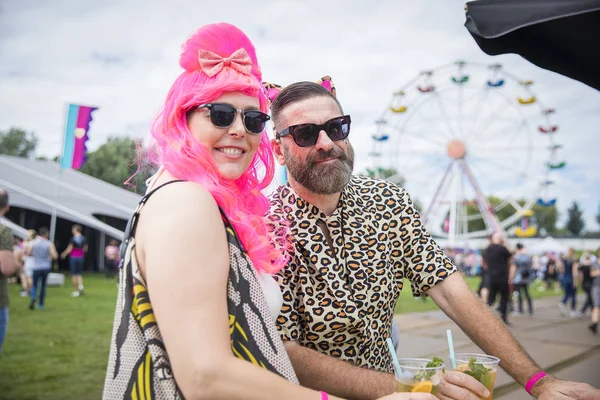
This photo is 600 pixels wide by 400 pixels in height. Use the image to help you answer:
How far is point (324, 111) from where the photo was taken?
6.21 ft

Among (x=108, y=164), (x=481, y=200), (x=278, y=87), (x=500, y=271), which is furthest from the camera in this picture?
(x=108, y=164)

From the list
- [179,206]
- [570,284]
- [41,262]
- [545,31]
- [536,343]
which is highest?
[545,31]

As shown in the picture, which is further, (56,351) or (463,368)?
(56,351)

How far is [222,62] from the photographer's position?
1285 millimetres

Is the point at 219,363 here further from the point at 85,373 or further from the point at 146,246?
the point at 85,373

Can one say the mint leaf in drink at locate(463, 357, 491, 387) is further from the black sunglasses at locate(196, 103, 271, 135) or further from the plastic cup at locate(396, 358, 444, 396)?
the black sunglasses at locate(196, 103, 271, 135)

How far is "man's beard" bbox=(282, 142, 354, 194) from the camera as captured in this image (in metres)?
1.80

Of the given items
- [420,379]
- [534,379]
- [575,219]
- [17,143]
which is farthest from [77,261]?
[575,219]

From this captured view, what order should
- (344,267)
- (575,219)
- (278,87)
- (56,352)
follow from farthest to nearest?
1. (575,219)
2. (56,352)
3. (278,87)
4. (344,267)

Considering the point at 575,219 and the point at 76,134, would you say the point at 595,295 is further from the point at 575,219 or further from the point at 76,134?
the point at 575,219

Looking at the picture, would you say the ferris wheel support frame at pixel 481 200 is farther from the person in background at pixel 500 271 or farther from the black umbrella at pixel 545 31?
the black umbrella at pixel 545 31

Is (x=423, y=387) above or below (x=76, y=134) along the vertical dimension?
below

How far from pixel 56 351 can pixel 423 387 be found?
5536 mm

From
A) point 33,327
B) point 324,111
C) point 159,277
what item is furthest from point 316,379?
point 33,327
